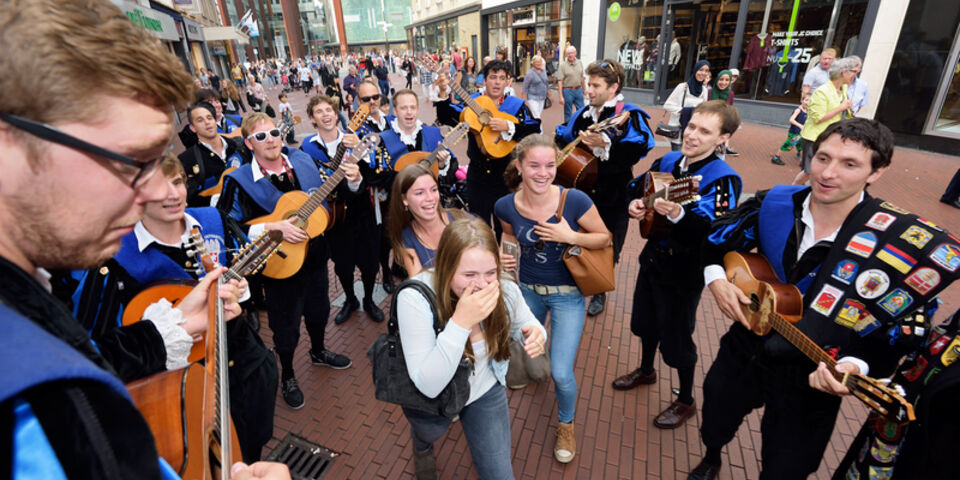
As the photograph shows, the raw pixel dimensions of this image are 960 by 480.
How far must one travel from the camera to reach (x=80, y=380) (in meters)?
0.63

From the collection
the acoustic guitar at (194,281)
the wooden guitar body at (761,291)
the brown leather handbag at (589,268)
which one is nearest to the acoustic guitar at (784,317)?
the wooden guitar body at (761,291)

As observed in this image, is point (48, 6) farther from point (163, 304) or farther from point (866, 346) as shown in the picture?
point (866, 346)

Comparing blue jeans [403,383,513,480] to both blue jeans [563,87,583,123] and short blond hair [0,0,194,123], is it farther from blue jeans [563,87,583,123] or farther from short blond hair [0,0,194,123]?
blue jeans [563,87,583,123]

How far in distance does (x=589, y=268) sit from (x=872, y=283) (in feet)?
4.72

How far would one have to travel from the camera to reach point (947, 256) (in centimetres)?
176

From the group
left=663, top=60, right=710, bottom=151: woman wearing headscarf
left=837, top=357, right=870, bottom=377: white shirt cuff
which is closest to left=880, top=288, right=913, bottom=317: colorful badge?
left=837, top=357, right=870, bottom=377: white shirt cuff

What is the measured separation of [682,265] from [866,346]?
3.77ft

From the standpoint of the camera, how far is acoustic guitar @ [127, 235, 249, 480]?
4.08 ft

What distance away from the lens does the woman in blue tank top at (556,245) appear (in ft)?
9.73

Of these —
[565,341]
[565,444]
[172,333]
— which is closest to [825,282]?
[565,341]

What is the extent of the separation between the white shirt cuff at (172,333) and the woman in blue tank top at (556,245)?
6.41ft

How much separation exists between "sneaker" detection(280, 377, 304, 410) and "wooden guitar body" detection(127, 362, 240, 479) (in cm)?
246

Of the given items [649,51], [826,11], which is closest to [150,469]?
[826,11]

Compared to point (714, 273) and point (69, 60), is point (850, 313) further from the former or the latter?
point (69, 60)
